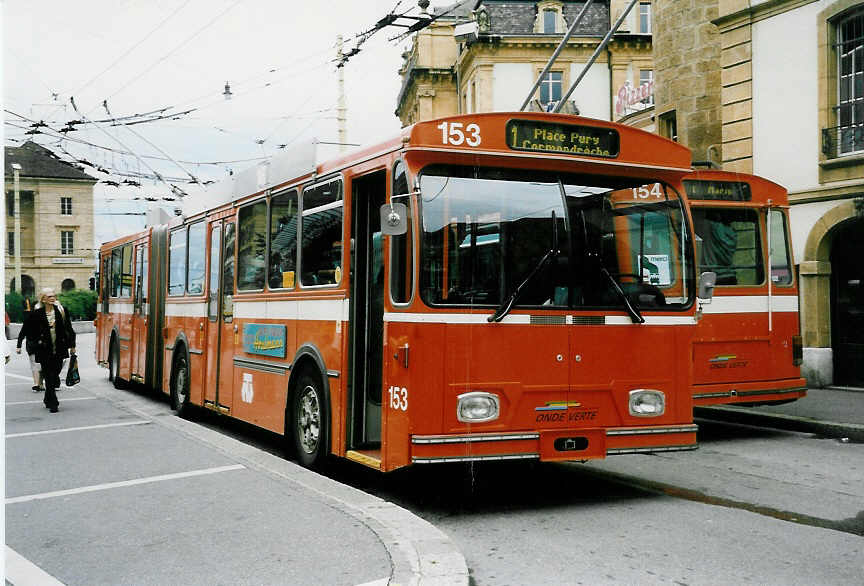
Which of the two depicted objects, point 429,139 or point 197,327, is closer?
point 429,139

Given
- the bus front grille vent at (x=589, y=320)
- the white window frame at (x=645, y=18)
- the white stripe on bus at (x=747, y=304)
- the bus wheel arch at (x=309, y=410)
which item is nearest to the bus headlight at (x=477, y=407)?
the bus front grille vent at (x=589, y=320)

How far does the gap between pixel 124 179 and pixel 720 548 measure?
20.9 metres

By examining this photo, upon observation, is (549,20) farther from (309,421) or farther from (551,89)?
(309,421)

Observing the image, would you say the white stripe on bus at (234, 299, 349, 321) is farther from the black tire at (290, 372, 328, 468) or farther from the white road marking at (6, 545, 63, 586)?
the white road marking at (6, 545, 63, 586)

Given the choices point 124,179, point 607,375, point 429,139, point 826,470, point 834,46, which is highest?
point 834,46

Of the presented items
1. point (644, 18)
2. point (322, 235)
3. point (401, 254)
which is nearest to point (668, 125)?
point (322, 235)

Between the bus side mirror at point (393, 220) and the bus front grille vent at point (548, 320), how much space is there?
48.8 inches

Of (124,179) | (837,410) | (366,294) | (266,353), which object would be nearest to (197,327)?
(266,353)

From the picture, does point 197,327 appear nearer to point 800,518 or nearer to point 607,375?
point 607,375

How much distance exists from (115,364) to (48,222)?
30.2ft

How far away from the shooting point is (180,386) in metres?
13.7

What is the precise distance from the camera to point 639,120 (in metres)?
29.1

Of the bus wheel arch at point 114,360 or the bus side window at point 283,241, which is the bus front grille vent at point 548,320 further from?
the bus wheel arch at point 114,360

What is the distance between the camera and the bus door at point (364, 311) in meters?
8.04
